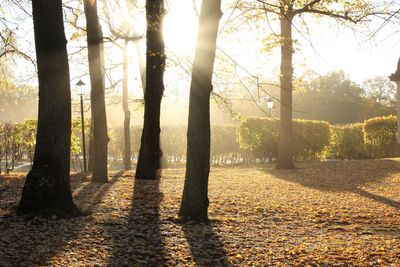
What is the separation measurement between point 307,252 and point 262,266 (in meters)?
0.79

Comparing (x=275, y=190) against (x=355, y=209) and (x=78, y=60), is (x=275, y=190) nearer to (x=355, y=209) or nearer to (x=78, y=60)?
(x=355, y=209)

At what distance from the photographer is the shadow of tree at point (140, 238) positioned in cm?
509

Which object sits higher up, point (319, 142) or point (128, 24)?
point (128, 24)

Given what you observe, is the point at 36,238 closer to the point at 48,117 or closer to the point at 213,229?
the point at 48,117

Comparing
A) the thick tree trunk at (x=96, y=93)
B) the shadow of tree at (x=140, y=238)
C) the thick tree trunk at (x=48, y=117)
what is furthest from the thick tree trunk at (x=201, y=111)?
the thick tree trunk at (x=96, y=93)

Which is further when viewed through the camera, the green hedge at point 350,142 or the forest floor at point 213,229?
the green hedge at point 350,142

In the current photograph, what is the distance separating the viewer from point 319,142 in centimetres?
2159

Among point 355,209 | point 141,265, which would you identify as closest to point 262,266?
point 141,265

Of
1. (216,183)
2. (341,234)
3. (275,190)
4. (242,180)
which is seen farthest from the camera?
(242,180)

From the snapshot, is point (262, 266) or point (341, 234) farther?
point (341, 234)

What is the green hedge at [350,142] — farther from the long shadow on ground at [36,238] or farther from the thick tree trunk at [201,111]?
the long shadow on ground at [36,238]

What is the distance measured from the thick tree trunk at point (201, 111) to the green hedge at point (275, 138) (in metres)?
13.4

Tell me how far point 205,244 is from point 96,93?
6.15m

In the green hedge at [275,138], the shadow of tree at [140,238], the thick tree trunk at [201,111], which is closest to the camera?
the shadow of tree at [140,238]
